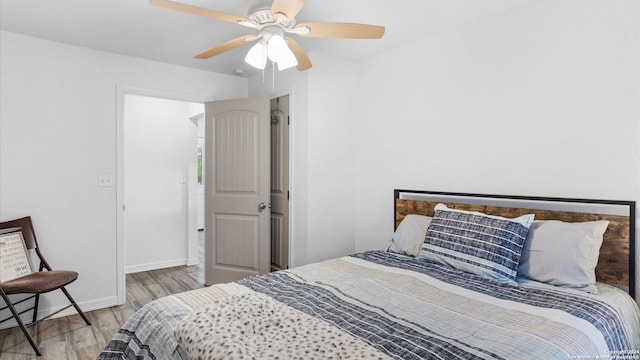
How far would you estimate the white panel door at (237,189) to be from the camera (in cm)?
360

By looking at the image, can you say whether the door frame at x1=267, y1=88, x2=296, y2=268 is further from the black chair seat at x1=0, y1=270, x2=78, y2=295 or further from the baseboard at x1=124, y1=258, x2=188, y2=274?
the baseboard at x1=124, y1=258, x2=188, y2=274

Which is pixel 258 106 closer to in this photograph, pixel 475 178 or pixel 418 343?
pixel 475 178

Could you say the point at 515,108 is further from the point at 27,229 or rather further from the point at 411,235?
the point at 27,229

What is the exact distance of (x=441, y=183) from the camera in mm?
2896

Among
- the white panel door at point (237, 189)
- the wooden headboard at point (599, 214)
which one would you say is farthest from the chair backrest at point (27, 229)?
the wooden headboard at point (599, 214)

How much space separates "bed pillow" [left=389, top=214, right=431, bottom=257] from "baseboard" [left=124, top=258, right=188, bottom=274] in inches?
127

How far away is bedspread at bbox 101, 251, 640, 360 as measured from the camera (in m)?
1.25

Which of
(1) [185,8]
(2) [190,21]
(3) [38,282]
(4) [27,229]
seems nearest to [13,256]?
(4) [27,229]

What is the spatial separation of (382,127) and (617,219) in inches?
73.5

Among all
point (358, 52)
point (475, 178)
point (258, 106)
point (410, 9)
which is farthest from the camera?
point (258, 106)

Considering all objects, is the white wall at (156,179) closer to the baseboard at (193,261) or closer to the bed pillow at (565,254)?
the baseboard at (193,261)

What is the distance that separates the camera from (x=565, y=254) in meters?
1.92

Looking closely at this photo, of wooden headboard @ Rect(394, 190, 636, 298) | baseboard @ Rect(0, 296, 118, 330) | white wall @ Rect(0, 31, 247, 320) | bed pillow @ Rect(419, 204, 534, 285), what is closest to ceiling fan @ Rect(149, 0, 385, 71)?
bed pillow @ Rect(419, 204, 534, 285)

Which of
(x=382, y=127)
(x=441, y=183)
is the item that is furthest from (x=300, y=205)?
(x=441, y=183)
